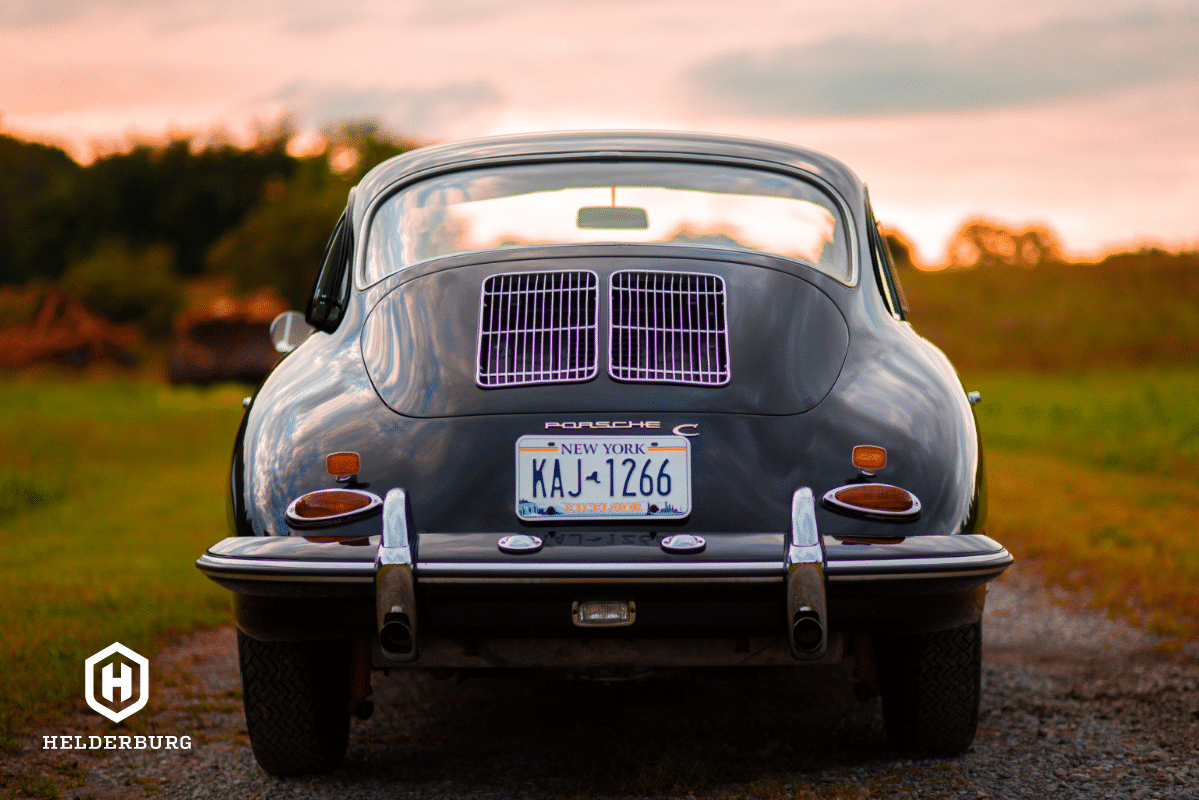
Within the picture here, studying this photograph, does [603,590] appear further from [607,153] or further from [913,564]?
[607,153]

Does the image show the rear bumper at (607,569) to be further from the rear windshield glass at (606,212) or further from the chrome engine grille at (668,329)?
the rear windshield glass at (606,212)

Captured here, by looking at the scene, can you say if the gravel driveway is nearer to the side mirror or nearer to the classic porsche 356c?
the classic porsche 356c

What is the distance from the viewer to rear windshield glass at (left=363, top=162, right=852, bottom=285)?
3580 mm

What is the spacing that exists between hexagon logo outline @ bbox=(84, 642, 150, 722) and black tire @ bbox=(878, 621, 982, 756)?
8.50 feet

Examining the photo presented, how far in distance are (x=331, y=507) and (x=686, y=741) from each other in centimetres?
142

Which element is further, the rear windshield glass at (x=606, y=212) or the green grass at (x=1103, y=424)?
the green grass at (x=1103, y=424)

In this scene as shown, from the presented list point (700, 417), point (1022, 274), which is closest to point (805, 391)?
point (700, 417)

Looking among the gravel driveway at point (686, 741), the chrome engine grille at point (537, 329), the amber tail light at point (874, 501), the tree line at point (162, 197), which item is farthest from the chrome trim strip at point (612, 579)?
the tree line at point (162, 197)

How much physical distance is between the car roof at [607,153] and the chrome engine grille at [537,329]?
0.76 meters

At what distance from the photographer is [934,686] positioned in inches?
127

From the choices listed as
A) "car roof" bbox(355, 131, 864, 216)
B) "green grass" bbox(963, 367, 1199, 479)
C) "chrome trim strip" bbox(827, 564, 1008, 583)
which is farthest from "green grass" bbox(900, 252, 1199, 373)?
"chrome trim strip" bbox(827, 564, 1008, 583)

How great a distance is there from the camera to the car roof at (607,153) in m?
3.78

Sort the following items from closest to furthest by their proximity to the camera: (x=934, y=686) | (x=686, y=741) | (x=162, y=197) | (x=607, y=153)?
(x=934, y=686) < (x=686, y=741) < (x=607, y=153) < (x=162, y=197)

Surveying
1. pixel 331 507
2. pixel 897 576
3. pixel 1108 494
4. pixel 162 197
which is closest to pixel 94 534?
pixel 331 507
